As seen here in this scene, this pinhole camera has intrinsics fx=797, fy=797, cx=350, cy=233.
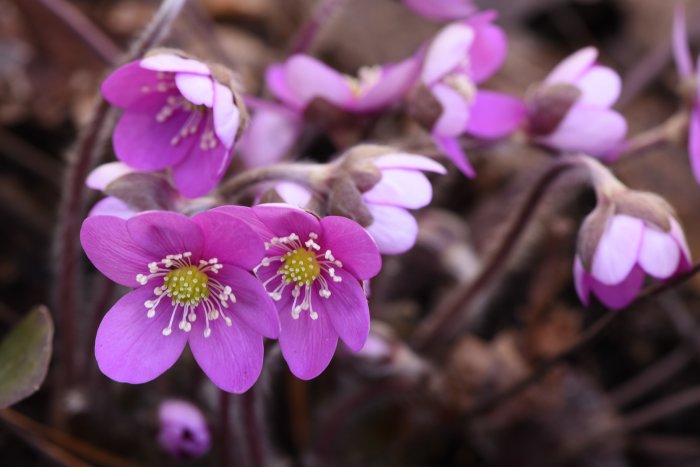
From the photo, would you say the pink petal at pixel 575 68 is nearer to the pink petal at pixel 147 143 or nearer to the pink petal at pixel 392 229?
the pink petal at pixel 392 229

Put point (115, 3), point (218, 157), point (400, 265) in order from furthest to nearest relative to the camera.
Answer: point (115, 3) → point (400, 265) → point (218, 157)

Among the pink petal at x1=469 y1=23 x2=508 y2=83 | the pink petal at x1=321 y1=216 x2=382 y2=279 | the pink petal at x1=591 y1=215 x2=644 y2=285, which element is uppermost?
the pink petal at x1=469 y1=23 x2=508 y2=83

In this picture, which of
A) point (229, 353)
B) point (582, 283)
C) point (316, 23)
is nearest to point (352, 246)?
point (229, 353)

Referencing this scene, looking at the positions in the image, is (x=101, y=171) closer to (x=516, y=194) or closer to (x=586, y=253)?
(x=586, y=253)

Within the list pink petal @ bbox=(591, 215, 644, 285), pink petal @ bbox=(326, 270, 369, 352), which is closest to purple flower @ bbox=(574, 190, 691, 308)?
pink petal @ bbox=(591, 215, 644, 285)

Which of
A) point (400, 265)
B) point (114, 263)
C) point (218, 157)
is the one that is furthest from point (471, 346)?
point (114, 263)

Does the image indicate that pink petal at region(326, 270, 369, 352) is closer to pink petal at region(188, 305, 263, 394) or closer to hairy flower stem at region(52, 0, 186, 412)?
pink petal at region(188, 305, 263, 394)

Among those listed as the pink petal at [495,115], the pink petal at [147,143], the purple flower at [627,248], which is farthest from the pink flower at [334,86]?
the purple flower at [627,248]

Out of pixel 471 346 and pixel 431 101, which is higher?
pixel 431 101
